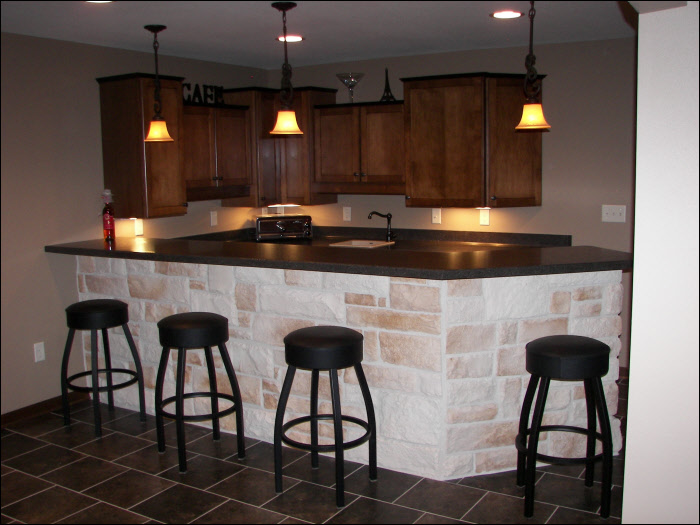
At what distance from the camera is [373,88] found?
219 inches

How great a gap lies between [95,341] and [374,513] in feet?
5.85

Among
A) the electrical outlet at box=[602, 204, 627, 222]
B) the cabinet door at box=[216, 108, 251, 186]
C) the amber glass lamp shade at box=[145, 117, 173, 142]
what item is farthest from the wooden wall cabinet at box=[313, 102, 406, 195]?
the amber glass lamp shade at box=[145, 117, 173, 142]

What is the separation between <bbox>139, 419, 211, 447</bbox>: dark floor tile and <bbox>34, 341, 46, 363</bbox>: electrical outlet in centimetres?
92

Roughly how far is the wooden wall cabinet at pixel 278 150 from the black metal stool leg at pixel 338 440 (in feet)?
9.70

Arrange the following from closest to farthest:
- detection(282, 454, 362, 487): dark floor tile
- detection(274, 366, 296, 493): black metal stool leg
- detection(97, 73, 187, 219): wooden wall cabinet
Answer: detection(274, 366, 296, 493): black metal stool leg
detection(282, 454, 362, 487): dark floor tile
detection(97, 73, 187, 219): wooden wall cabinet

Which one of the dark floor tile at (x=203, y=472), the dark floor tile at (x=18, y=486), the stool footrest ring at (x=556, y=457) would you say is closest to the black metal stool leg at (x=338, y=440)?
the dark floor tile at (x=203, y=472)

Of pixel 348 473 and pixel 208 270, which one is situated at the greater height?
pixel 208 270

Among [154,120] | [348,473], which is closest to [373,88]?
[154,120]

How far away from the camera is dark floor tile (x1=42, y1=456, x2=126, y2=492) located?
324 centimetres

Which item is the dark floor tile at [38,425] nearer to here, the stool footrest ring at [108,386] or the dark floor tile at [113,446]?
the stool footrest ring at [108,386]

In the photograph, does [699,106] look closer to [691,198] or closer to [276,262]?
[691,198]

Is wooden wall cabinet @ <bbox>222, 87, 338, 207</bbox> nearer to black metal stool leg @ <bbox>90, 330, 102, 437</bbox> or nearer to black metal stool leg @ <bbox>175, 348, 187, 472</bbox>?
black metal stool leg @ <bbox>90, 330, 102, 437</bbox>

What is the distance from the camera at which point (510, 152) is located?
4.89 metres

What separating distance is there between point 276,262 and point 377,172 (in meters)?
2.16
